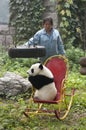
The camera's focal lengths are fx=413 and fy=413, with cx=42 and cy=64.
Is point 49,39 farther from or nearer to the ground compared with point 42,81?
farther from the ground

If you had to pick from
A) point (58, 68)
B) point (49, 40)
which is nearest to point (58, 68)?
point (58, 68)

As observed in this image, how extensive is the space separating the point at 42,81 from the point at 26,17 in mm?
7524

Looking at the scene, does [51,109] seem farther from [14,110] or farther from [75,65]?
[75,65]

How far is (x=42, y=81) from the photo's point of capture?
6.80 metres

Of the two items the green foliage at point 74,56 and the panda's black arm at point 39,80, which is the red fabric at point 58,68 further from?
the green foliage at point 74,56

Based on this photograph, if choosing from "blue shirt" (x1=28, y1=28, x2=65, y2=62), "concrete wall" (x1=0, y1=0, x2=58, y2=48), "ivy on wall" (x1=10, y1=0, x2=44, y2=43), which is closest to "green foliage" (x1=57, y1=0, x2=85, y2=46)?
"concrete wall" (x1=0, y1=0, x2=58, y2=48)

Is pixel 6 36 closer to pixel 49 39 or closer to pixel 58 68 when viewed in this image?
pixel 49 39

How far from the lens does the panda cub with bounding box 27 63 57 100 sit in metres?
6.72

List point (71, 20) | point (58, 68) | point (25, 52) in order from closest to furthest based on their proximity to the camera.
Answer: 1. point (25, 52)
2. point (58, 68)
3. point (71, 20)

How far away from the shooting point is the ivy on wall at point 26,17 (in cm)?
1388

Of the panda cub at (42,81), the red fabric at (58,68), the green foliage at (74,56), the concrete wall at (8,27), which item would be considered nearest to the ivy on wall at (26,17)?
the concrete wall at (8,27)

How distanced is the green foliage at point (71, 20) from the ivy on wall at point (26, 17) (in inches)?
31.6

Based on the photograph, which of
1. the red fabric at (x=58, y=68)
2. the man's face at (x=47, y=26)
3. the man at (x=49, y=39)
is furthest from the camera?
the man at (x=49, y=39)

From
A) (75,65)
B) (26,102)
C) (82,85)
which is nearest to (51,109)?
(26,102)
